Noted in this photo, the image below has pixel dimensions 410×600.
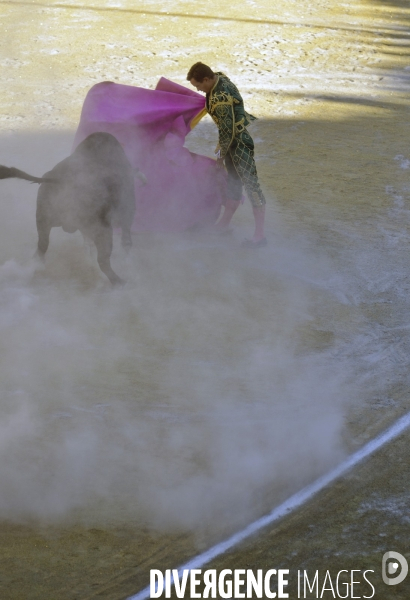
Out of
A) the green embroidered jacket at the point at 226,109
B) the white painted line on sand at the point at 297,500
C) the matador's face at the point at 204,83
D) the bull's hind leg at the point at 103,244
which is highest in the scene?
the matador's face at the point at 204,83

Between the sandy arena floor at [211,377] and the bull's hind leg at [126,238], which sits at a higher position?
the bull's hind leg at [126,238]

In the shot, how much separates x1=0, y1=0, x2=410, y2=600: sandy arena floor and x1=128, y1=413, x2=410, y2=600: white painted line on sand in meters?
0.04

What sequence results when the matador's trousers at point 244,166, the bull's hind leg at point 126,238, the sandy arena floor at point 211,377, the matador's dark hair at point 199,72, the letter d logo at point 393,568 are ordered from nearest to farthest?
1. the letter d logo at point 393,568
2. the sandy arena floor at point 211,377
3. the matador's dark hair at point 199,72
4. the bull's hind leg at point 126,238
5. the matador's trousers at point 244,166

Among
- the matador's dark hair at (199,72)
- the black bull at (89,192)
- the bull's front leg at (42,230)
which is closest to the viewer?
the black bull at (89,192)

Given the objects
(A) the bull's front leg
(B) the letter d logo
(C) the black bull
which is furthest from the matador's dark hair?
(B) the letter d logo

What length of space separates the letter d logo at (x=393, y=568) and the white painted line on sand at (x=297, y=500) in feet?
1.55

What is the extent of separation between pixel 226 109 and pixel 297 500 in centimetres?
297

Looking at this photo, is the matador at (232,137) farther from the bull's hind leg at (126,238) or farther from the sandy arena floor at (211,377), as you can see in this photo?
the bull's hind leg at (126,238)

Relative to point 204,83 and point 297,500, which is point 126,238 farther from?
point 297,500

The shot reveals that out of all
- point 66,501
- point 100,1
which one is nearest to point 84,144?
point 66,501

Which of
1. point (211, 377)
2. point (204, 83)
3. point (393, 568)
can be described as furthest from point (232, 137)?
point (393, 568)

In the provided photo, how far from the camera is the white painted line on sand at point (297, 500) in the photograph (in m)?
3.12

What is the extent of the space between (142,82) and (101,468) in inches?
275

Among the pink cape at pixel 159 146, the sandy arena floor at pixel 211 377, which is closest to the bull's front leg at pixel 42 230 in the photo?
the sandy arena floor at pixel 211 377
